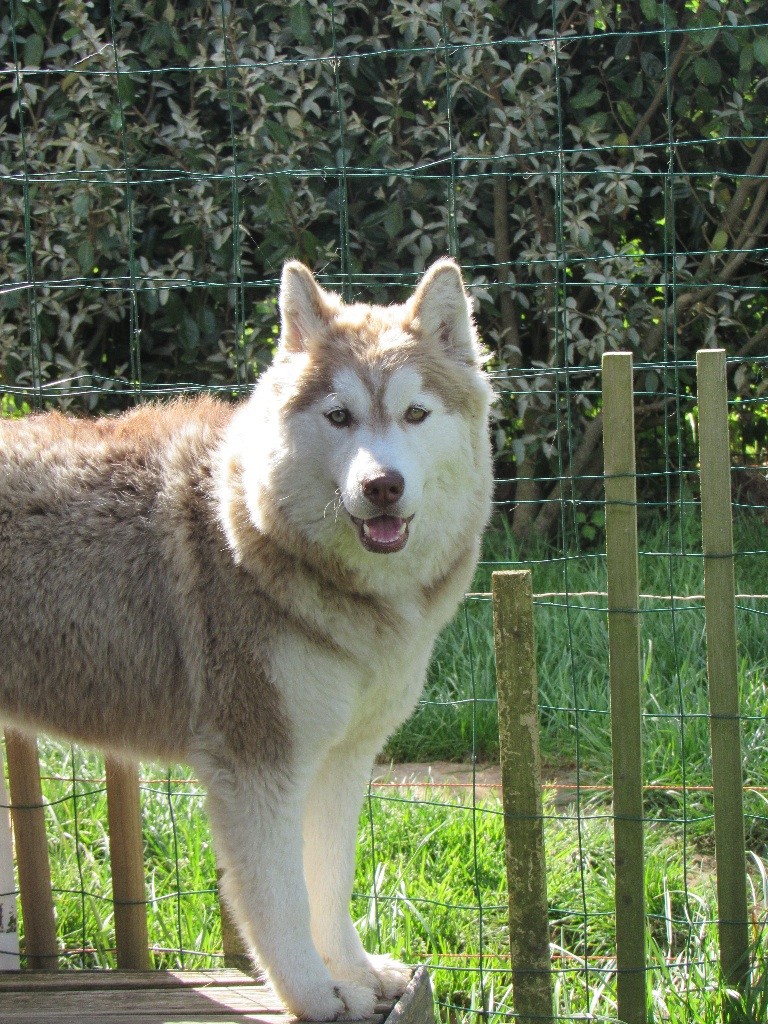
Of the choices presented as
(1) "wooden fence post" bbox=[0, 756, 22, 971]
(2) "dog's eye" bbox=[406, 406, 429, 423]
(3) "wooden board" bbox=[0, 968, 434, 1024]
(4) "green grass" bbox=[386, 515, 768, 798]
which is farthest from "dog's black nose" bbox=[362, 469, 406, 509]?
(1) "wooden fence post" bbox=[0, 756, 22, 971]

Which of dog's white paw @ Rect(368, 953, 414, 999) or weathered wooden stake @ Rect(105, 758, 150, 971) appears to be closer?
dog's white paw @ Rect(368, 953, 414, 999)

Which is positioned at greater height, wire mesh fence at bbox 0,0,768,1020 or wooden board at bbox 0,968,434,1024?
wire mesh fence at bbox 0,0,768,1020

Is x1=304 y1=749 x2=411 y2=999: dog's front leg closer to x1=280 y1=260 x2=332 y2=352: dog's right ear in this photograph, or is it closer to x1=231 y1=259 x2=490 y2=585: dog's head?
x1=231 y1=259 x2=490 y2=585: dog's head

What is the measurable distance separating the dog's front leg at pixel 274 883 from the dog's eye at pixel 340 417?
0.86m

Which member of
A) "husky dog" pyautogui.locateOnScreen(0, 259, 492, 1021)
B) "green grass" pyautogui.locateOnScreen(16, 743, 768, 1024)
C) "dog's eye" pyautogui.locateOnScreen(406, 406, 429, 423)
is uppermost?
"dog's eye" pyautogui.locateOnScreen(406, 406, 429, 423)

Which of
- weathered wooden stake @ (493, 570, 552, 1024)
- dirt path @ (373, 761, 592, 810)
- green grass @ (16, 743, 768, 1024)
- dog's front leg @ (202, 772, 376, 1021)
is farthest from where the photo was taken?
dirt path @ (373, 761, 592, 810)

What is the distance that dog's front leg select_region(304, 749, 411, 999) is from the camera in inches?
125

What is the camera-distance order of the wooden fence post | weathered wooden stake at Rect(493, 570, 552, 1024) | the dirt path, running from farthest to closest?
the dirt path → the wooden fence post → weathered wooden stake at Rect(493, 570, 552, 1024)

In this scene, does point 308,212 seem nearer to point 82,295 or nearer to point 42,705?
point 82,295

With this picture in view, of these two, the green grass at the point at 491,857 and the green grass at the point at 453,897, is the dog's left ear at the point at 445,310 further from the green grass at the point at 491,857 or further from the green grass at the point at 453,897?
the green grass at the point at 453,897

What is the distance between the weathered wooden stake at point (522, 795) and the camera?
3.15m

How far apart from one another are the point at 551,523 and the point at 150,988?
370 centimetres

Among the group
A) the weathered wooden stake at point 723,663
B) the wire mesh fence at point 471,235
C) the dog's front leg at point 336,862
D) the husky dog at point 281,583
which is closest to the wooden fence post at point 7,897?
the wire mesh fence at point 471,235

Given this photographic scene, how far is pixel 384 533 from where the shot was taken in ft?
9.20
